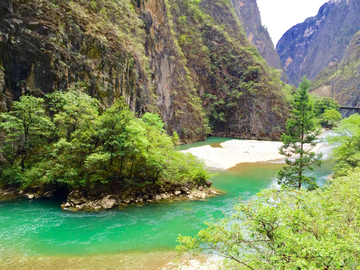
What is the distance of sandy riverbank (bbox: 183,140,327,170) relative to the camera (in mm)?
31827

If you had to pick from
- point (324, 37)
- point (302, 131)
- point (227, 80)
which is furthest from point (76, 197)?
point (324, 37)

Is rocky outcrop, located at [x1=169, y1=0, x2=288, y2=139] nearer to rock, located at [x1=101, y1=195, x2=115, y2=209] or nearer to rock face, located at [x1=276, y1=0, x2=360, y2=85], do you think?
rock, located at [x1=101, y1=195, x2=115, y2=209]

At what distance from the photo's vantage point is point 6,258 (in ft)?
29.5

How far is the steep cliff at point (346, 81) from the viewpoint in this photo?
8820 centimetres

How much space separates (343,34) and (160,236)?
18659cm

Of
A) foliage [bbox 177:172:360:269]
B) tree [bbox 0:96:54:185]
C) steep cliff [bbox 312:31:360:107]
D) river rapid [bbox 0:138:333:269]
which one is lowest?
river rapid [bbox 0:138:333:269]

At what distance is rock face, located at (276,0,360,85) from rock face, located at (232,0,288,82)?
1270 inches

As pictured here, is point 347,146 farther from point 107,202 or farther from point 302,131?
point 107,202

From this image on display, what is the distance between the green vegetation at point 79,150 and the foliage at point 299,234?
11.4 m

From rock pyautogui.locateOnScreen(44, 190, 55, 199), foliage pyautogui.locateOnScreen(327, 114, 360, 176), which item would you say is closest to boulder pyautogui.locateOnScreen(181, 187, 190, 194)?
rock pyautogui.locateOnScreen(44, 190, 55, 199)

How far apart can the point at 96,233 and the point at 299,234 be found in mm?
10340

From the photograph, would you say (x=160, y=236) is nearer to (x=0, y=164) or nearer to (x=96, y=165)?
(x=96, y=165)

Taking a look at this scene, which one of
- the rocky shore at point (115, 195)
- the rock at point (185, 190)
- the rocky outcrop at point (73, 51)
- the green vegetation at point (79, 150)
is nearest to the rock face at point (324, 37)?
the rocky outcrop at point (73, 51)

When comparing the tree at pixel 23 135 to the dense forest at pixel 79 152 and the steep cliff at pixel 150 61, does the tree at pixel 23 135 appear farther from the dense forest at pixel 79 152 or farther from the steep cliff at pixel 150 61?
the steep cliff at pixel 150 61
